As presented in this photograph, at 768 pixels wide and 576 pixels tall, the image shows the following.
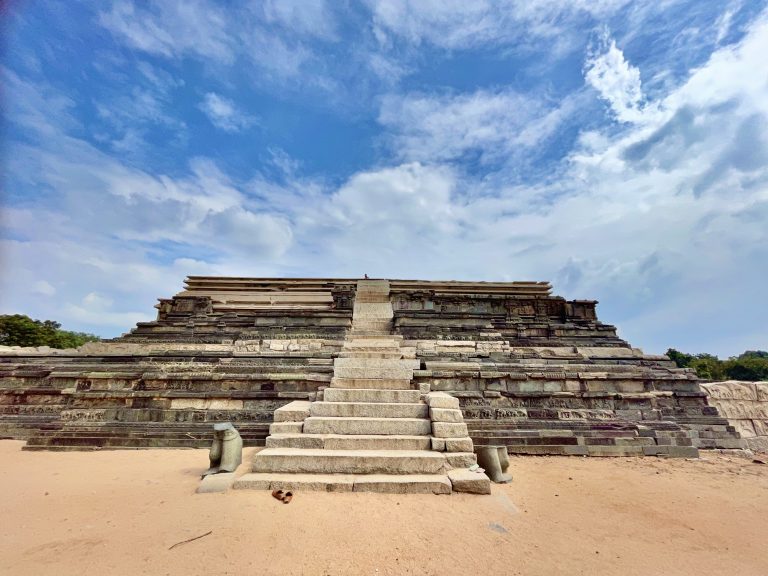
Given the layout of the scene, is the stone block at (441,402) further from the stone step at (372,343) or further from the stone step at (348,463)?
the stone step at (372,343)

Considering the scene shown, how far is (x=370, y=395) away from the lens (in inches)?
244

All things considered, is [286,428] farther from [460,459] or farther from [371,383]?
[460,459]

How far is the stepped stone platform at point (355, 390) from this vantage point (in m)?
5.95

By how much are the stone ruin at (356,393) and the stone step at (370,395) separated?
0.02 m

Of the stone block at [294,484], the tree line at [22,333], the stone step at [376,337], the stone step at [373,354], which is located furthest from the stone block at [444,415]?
the tree line at [22,333]

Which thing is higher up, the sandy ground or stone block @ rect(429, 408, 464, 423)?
stone block @ rect(429, 408, 464, 423)

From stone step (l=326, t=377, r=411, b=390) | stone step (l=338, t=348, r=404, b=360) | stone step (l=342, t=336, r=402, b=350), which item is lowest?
stone step (l=326, t=377, r=411, b=390)

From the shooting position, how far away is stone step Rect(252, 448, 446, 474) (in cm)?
461

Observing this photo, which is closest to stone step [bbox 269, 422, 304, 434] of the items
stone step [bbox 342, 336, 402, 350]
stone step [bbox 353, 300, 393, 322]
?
stone step [bbox 342, 336, 402, 350]

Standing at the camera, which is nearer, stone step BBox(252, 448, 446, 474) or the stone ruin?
stone step BBox(252, 448, 446, 474)

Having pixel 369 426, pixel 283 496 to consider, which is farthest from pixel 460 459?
pixel 283 496

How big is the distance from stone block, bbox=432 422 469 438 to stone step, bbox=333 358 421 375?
190 centimetres

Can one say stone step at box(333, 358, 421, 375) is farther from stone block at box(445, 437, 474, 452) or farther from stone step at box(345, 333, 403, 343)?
stone block at box(445, 437, 474, 452)

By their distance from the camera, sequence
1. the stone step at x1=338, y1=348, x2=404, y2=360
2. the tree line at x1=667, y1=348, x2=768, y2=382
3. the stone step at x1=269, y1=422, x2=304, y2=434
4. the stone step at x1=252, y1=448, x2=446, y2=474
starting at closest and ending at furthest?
the stone step at x1=252, y1=448, x2=446, y2=474, the stone step at x1=269, y1=422, x2=304, y2=434, the stone step at x1=338, y1=348, x2=404, y2=360, the tree line at x1=667, y1=348, x2=768, y2=382
